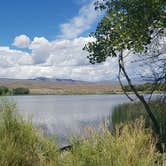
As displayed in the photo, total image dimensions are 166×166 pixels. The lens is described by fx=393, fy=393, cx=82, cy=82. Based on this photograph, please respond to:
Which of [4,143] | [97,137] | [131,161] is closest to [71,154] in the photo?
[97,137]

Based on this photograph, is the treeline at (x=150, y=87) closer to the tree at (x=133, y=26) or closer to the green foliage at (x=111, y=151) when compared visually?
the tree at (x=133, y=26)

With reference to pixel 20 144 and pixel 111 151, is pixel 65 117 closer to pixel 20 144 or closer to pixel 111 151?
pixel 20 144

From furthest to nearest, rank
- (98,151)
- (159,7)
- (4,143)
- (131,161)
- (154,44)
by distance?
(154,44) → (159,7) → (4,143) → (98,151) → (131,161)

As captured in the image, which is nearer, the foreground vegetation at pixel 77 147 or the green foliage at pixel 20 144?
the foreground vegetation at pixel 77 147

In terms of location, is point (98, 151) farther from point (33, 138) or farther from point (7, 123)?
point (7, 123)

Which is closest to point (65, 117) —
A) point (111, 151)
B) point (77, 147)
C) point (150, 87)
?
point (150, 87)

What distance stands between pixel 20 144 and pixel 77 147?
5.98 ft

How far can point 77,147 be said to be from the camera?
19.7 feet

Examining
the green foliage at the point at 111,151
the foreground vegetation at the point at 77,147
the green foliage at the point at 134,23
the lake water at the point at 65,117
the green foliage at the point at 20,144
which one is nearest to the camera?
the green foliage at the point at 111,151

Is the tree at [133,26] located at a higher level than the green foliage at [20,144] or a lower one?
higher

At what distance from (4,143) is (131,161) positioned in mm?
2850

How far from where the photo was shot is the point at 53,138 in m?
7.56

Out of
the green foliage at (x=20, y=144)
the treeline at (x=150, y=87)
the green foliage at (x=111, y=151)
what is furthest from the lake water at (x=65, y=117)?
the treeline at (x=150, y=87)

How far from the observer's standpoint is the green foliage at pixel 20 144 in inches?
274
